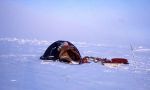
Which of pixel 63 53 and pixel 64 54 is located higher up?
pixel 63 53

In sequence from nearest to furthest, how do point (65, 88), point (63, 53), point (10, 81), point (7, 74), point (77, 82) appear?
point (65, 88) → point (10, 81) → point (77, 82) → point (7, 74) → point (63, 53)

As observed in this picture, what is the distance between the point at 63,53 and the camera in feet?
73.5

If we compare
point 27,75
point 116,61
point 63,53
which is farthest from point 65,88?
point 116,61

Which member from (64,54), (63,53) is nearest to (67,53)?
(64,54)

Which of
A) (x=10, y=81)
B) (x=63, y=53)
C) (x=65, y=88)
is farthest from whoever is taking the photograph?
(x=63, y=53)

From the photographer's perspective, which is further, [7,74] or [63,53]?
[63,53]

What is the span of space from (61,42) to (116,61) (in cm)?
584

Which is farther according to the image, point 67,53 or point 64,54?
point 67,53

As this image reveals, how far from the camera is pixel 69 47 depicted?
22.4 meters

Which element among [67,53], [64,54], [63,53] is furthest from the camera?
[67,53]

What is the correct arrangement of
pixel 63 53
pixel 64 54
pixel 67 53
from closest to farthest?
pixel 63 53, pixel 64 54, pixel 67 53

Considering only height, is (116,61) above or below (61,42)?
below

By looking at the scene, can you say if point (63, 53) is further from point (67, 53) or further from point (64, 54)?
point (67, 53)

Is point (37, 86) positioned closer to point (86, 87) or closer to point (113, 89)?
point (86, 87)
